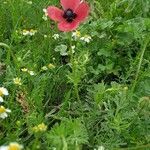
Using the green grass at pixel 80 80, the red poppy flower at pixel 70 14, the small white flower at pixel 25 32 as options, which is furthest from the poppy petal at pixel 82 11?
the small white flower at pixel 25 32

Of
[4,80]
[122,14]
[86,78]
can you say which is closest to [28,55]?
[4,80]

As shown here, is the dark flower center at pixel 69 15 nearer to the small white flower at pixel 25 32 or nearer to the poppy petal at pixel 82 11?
the poppy petal at pixel 82 11

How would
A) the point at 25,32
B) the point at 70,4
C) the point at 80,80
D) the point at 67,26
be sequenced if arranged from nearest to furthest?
the point at 67,26 < the point at 70,4 < the point at 80,80 < the point at 25,32

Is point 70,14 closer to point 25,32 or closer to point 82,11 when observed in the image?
point 82,11

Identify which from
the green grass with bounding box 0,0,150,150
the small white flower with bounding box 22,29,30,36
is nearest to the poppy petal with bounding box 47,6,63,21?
the green grass with bounding box 0,0,150,150

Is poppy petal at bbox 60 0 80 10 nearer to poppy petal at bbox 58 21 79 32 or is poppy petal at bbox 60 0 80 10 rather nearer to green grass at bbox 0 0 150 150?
poppy petal at bbox 58 21 79 32

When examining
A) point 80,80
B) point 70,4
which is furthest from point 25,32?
point 70,4

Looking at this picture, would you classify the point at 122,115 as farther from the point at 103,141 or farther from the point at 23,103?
the point at 23,103

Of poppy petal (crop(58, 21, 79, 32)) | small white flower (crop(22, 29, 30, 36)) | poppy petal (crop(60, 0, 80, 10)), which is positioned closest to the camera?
poppy petal (crop(58, 21, 79, 32))
